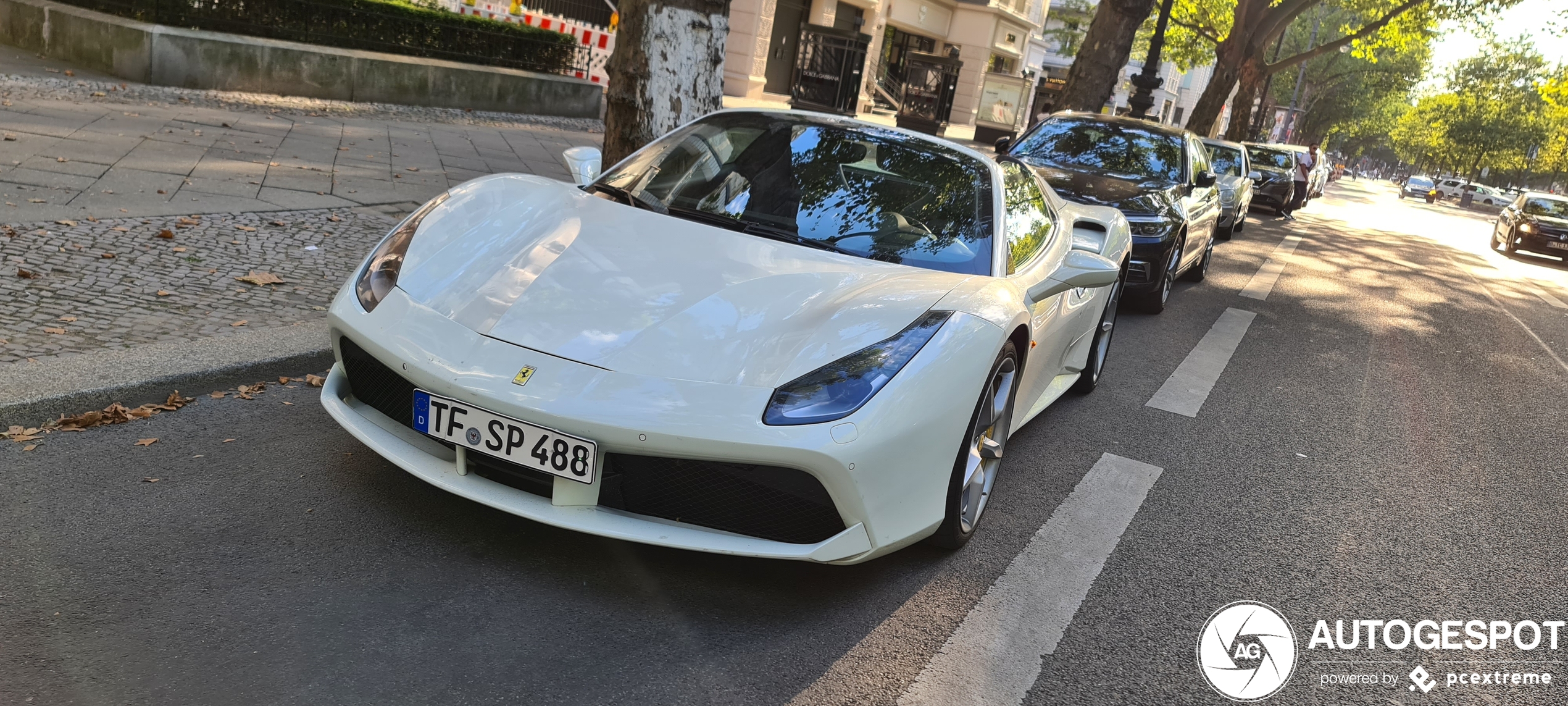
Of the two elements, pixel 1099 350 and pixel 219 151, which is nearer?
pixel 1099 350

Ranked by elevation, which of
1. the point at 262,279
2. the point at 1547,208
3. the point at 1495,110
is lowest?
the point at 262,279

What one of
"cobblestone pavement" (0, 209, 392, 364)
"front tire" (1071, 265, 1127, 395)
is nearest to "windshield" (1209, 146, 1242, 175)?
"front tire" (1071, 265, 1127, 395)

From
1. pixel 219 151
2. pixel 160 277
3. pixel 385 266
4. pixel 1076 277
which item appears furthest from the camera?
pixel 219 151

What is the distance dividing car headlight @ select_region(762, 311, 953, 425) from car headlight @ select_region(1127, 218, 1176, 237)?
5.39 metres

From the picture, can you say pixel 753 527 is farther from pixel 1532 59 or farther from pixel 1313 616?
pixel 1532 59

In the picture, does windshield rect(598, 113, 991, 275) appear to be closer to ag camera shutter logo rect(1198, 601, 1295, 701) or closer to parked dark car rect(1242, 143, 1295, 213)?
ag camera shutter logo rect(1198, 601, 1295, 701)

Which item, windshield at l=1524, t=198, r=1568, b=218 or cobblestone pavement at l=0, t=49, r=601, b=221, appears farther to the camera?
windshield at l=1524, t=198, r=1568, b=218

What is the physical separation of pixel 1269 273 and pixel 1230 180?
3.40m

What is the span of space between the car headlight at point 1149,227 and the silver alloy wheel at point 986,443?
180 inches

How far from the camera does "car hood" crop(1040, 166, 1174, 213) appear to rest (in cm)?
811

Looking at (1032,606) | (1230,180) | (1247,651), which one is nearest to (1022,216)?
(1032,606)

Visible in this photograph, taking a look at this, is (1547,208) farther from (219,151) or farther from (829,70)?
(219,151)

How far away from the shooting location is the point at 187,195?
679cm

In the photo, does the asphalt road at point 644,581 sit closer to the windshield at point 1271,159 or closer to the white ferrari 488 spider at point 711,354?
the white ferrari 488 spider at point 711,354
